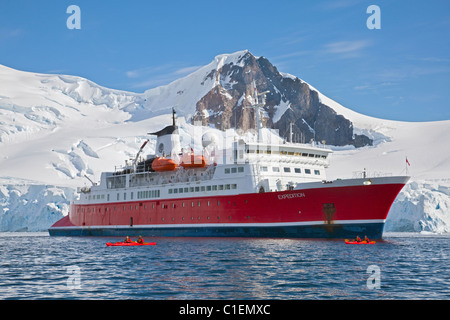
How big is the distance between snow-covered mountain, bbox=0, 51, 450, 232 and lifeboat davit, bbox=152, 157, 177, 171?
28808mm

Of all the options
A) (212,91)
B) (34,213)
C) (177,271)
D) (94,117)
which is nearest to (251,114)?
(212,91)

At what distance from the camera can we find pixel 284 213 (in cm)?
3450

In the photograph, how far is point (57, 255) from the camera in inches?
1117

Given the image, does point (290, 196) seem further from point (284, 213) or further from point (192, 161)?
point (192, 161)

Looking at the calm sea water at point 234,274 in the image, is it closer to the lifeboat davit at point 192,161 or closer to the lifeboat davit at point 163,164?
the lifeboat davit at point 192,161

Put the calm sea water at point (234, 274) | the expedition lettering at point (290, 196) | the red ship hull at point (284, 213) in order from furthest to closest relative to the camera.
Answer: the expedition lettering at point (290, 196) < the red ship hull at point (284, 213) < the calm sea water at point (234, 274)

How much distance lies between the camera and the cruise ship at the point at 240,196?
32312 mm

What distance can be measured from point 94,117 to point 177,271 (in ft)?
428

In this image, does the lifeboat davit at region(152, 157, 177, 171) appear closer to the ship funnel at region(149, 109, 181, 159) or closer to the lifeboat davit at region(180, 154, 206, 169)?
the lifeboat davit at region(180, 154, 206, 169)

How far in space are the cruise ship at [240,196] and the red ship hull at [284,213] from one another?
64mm

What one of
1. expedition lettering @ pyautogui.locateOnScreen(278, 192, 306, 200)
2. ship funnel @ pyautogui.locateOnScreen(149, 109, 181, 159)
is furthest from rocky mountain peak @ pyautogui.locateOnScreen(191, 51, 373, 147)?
expedition lettering @ pyautogui.locateOnScreen(278, 192, 306, 200)

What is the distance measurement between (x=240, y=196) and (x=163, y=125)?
3977 inches

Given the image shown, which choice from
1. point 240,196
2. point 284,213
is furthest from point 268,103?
point 284,213

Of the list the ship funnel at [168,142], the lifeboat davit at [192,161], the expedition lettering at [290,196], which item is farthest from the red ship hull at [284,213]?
the ship funnel at [168,142]
